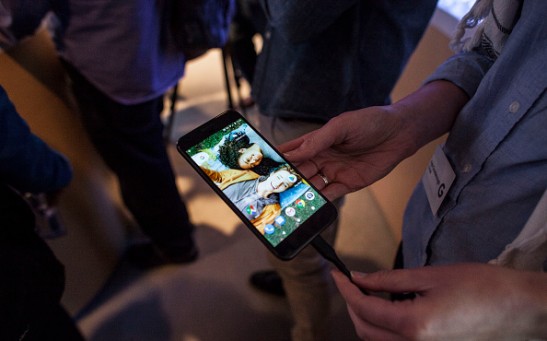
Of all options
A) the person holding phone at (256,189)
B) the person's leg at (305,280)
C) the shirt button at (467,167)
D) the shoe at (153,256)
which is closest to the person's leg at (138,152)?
the shoe at (153,256)

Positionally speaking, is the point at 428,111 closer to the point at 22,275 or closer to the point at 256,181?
the point at 256,181

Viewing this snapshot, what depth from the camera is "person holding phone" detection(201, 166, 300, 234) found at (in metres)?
0.44

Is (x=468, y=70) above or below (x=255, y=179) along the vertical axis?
above

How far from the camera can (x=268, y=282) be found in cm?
106

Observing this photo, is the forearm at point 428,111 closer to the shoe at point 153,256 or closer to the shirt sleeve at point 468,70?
the shirt sleeve at point 468,70

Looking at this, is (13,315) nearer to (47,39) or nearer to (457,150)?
(47,39)

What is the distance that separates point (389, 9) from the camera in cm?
54

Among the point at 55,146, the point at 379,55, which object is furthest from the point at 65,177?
the point at 379,55

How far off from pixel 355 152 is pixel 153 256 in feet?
2.94

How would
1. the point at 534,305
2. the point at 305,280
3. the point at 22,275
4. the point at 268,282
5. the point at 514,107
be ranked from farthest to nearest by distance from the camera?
1. the point at 268,282
2. the point at 305,280
3. the point at 22,275
4. the point at 514,107
5. the point at 534,305

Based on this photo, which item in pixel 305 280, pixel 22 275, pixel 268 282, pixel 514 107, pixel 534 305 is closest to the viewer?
pixel 534 305

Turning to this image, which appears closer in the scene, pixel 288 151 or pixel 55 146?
pixel 288 151

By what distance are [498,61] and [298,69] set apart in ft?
1.00

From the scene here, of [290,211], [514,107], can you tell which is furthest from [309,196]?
[514,107]
